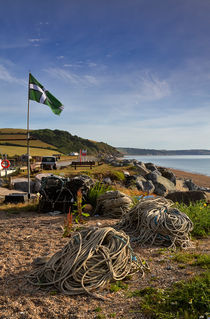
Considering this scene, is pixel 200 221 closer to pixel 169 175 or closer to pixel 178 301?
pixel 178 301

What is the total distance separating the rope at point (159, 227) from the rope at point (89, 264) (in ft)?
4.95

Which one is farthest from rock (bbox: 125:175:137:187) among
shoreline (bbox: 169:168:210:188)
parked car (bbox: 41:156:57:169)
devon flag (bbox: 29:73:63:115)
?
shoreline (bbox: 169:168:210:188)

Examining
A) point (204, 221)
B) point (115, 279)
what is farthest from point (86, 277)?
point (204, 221)

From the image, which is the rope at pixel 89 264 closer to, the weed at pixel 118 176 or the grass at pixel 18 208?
the grass at pixel 18 208

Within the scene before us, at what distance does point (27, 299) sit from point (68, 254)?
0.87 metres

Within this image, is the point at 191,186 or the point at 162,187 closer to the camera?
the point at 162,187

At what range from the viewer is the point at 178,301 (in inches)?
121

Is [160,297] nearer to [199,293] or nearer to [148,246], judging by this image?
[199,293]

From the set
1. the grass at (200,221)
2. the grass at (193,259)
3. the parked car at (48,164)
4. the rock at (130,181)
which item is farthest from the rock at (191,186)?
the grass at (193,259)

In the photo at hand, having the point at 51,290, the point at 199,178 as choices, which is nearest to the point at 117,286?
the point at 51,290

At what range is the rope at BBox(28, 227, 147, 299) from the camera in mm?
3730

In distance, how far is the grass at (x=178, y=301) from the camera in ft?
9.32

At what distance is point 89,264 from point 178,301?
1.42 metres

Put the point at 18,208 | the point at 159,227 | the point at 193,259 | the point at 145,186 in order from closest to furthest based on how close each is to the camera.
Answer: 1. the point at 193,259
2. the point at 159,227
3. the point at 18,208
4. the point at 145,186
